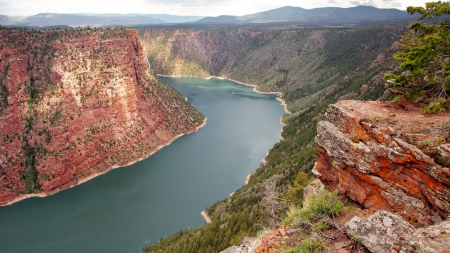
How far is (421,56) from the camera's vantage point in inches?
642

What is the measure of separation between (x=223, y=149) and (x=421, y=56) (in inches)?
2840

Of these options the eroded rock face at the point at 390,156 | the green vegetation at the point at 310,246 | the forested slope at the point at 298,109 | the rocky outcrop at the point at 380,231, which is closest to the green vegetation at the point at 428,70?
the eroded rock face at the point at 390,156

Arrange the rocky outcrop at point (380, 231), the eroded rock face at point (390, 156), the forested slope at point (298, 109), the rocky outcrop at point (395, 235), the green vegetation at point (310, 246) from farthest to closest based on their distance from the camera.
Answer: the forested slope at point (298, 109)
the eroded rock face at point (390, 156)
the green vegetation at point (310, 246)
the rocky outcrop at point (380, 231)
the rocky outcrop at point (395, 235)

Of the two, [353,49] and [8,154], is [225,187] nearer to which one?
[8,154]

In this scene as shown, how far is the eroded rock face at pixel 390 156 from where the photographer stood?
1154 cm

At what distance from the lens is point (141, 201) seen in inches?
2441

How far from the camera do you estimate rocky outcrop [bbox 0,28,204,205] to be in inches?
2594

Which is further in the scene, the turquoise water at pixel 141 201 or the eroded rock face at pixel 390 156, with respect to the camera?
the turquoise water at pixel 141 201

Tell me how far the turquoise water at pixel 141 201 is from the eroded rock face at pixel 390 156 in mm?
42950

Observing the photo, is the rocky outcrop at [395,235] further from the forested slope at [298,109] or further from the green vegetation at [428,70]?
the forested slope at [298,109]

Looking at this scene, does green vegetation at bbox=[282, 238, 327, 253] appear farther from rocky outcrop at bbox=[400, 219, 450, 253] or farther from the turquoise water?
the turquoise water

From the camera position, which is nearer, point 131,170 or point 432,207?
Result: point 432,207

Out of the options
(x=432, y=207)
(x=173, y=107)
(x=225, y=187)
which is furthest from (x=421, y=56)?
(x=173, y=107)

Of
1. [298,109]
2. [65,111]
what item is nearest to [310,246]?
[65,111]
